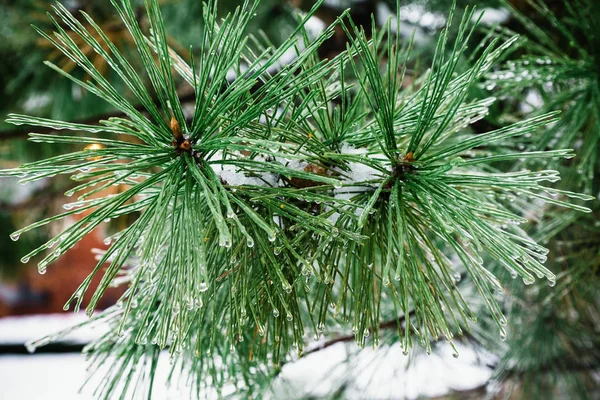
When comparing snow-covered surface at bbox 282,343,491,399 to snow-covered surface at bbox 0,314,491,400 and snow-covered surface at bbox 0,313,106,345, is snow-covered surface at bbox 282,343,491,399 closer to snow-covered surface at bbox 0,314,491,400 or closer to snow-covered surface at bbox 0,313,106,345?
snow-covered surface at bbox 0,314,491,400

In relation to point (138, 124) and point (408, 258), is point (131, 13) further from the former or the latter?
point (408, 258)

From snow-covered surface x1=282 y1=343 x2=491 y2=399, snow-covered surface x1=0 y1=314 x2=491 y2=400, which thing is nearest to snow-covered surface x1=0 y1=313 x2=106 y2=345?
snow-covered surface x1=0 y1=314 x2=491 y2=400

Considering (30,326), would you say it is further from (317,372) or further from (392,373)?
(392,373)

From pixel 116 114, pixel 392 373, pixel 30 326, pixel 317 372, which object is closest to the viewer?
pixel 392 373

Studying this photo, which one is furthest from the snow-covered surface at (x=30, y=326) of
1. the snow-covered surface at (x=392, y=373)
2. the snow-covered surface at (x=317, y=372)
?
the snow-covered surface at (x=392, y=373)

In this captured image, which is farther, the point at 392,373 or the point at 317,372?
the point at 317,372

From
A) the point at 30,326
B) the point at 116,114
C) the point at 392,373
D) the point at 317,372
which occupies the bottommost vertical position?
the point at 30,326

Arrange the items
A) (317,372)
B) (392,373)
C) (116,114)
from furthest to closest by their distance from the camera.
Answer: (317,372), (116,114), (392,373)

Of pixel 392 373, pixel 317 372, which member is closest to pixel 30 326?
pixel 317 372

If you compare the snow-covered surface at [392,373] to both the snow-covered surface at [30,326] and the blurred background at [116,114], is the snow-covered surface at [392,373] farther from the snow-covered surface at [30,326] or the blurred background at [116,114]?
the snow-covered surface at [30,326]
